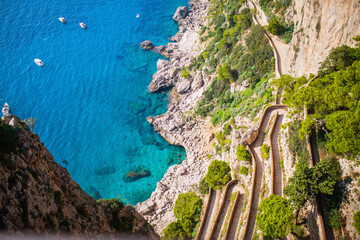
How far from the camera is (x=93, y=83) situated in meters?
77.1

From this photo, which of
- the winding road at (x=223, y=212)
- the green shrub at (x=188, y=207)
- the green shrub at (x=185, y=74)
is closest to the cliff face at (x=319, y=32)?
the winding road at (x=223, y=212)

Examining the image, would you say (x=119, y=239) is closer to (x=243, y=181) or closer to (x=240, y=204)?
(x=240, y=204)

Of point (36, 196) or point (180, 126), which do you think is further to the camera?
point (180, 126)

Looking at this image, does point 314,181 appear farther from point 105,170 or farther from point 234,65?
point 105,170

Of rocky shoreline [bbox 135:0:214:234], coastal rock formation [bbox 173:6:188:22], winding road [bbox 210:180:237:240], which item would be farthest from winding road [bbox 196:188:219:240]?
coastal rock formation [bbox 173:6:188:22]

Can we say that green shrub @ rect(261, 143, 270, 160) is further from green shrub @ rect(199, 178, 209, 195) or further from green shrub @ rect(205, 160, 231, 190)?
green shrub @ rect(199, 178, 209, 195)

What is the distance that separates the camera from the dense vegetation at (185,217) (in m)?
37.7

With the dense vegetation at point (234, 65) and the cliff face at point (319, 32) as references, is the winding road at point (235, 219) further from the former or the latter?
the cliff face at point (319, 32)

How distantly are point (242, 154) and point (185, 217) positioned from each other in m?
13.7

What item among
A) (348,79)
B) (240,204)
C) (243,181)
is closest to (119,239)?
(240,204)

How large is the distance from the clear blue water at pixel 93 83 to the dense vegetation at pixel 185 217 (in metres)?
12.4

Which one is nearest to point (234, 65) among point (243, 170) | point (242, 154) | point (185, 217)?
point (242, 154)

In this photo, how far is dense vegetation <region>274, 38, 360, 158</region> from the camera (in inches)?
965

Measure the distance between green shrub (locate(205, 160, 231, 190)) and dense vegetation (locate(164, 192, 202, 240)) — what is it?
4020mm
